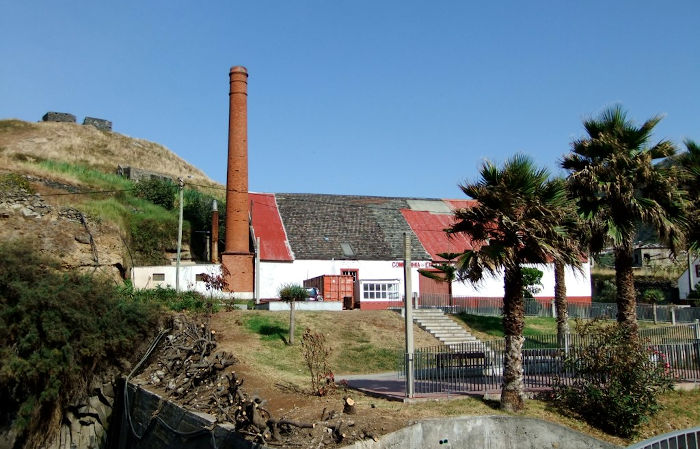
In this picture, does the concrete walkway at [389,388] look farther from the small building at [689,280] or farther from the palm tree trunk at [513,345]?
the small building at [689,280]

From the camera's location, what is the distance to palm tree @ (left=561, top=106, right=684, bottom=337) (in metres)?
15.9

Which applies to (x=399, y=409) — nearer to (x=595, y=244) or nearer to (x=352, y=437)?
(x=352, y=437)

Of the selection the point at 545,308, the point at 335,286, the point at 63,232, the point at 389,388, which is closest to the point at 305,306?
the point at 335,286

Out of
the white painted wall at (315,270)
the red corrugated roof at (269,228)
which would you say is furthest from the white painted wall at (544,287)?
the red corrugated roof at (269,228)

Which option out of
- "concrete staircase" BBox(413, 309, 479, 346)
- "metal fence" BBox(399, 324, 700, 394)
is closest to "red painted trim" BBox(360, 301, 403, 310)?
"concrete staircase" BBox(413, 309, 479, 346)

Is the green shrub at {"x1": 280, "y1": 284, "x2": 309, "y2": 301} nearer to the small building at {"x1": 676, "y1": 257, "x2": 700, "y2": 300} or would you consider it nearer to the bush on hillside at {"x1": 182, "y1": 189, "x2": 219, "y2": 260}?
the bush on hillside at {"x1": 182, "y1": 189, "x2": 219, "y2": 260}

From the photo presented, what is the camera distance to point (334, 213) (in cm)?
3994

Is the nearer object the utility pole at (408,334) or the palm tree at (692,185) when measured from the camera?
the utility pole at (408,334)

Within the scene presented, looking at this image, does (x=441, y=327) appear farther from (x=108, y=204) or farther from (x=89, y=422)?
(x=108, y=204)

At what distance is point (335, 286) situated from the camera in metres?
31.7

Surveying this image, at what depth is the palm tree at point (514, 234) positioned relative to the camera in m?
13.5

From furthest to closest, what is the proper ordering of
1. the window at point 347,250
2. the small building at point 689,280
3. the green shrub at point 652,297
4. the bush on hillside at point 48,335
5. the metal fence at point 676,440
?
the small building at point 689,280 < the green shrub at point 652,297 < the window at point 347,250 < the bush on hillside at point 48,335 < the metal fence at point 676,440

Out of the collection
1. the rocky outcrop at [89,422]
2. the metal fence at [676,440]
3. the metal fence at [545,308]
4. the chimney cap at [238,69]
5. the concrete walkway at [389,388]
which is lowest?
the rocky outcrop at [89,422]

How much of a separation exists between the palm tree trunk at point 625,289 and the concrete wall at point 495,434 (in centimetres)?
430
